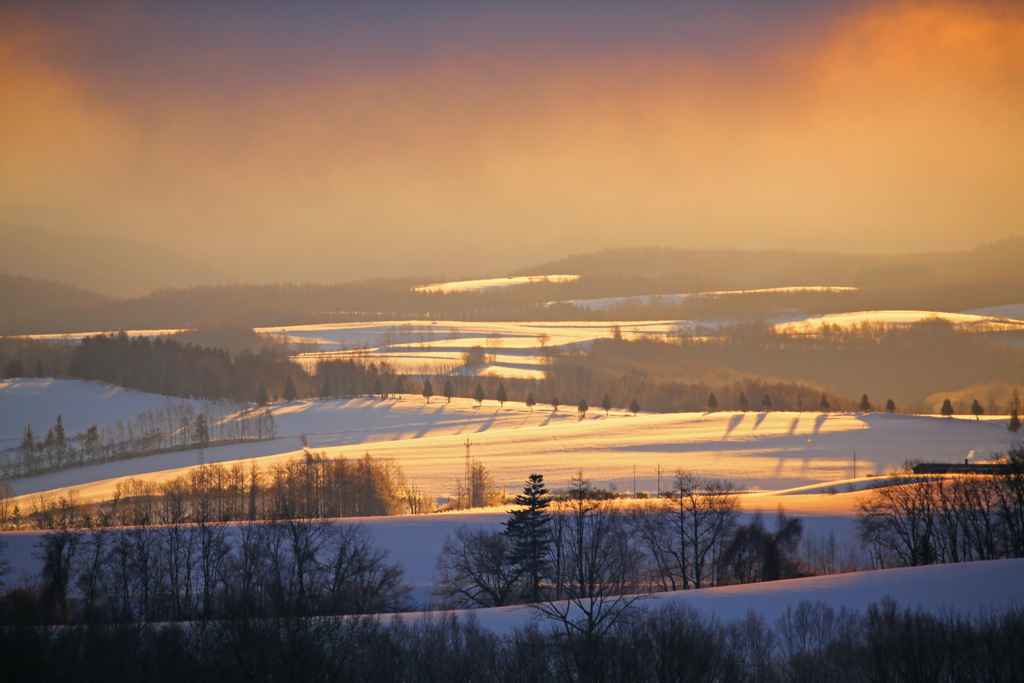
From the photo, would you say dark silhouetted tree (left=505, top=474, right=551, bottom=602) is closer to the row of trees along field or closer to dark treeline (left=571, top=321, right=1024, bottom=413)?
the row of trees along field

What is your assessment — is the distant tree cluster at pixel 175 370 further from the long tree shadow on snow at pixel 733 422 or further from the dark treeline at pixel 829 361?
the long tree shadow on snow at pixel 733 422

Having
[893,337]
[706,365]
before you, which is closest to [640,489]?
[706,365]

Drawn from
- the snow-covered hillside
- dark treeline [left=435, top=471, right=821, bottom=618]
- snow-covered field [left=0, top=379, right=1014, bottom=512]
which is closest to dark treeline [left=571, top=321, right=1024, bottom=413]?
snow-covered field [left=0, top=379, right=1014, bottom=512]

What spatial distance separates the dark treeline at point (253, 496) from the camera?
2190 inches

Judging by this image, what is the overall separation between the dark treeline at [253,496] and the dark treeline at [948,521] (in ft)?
105

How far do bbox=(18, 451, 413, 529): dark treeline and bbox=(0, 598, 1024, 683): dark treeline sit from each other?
27082mm

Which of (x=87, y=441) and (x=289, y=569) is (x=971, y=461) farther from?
(x=87, y=441)

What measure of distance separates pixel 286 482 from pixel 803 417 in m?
58.7

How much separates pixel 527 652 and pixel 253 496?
3886 cm

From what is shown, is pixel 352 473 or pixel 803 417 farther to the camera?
pixel 803 417

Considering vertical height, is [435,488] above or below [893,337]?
below

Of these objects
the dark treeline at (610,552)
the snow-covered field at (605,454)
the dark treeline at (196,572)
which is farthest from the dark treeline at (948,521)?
the dark treeline at (196,572)

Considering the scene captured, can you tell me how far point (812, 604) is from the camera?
30406mm

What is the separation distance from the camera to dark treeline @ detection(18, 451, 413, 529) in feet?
182
